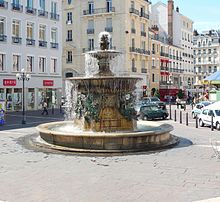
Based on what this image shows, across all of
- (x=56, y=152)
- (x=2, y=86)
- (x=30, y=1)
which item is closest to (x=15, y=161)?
(x=56, y=152)

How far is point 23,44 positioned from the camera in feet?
135

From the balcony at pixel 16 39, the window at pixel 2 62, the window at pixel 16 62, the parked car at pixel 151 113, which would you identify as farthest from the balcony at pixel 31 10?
the parked car at pixel 151 113

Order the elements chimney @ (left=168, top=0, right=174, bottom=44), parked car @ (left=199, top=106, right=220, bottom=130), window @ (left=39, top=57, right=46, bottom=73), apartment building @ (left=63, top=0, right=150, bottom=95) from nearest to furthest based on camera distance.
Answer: parked car @ (left=199, top=106, right=220, bottom=130)
window @ (left=39, top=57, right=46, bottom=73)
apartment building @ (left=63, top=0, right=150, bottom=95)
chimney @ (left=168, top=0, right=174, bottom=44)

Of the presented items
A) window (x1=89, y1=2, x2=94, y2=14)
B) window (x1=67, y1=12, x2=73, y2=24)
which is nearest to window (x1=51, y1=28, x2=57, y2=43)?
window (x1=89, y1=2, x2=94, y2=14)

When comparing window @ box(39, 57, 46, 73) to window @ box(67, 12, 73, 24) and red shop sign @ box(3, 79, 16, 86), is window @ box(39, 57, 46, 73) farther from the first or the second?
window @ box(67, 12, 73, 24)

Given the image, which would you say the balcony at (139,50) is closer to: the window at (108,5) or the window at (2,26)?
the window at (108,5)

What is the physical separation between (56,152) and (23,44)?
97.5ft

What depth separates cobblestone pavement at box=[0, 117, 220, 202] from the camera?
26.9 ft

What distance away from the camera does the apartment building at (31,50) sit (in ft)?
128

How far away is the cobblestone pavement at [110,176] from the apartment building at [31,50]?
26.5m

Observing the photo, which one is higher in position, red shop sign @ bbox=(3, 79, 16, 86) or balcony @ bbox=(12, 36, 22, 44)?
balcony @ bbox=(12, 36, 22, 44)

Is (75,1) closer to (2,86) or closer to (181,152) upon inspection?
(2,86)

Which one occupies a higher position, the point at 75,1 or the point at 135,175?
the point at 75,1

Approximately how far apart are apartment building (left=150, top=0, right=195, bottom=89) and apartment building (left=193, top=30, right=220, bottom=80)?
19.1 meters
